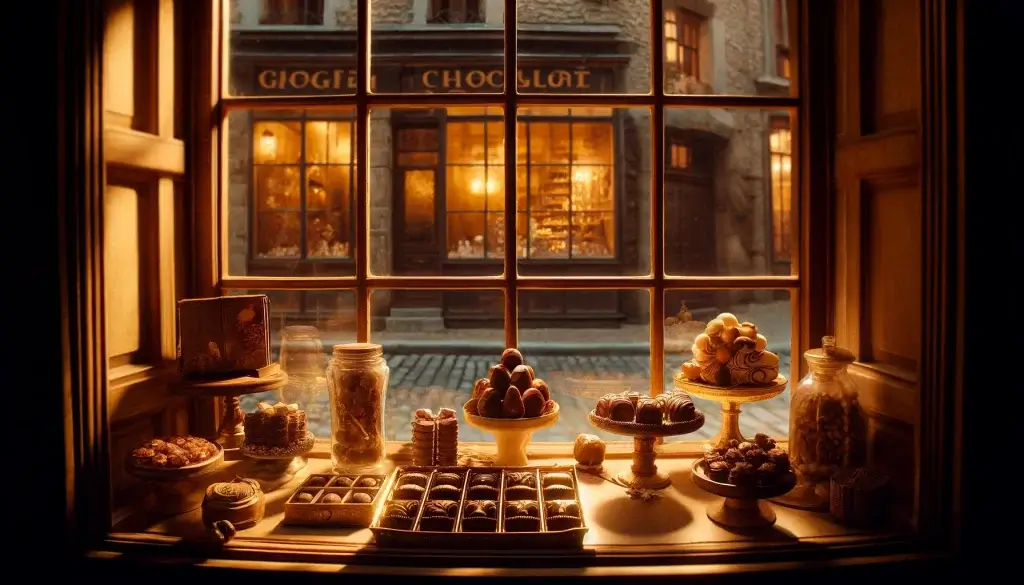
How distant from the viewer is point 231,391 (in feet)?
5.02

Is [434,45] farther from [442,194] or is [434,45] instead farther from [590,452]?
[590,452]

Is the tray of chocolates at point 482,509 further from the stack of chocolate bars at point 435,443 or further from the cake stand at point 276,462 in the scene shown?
the cake stand at point 276,462

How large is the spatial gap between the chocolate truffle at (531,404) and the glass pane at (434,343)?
2996 millimetres

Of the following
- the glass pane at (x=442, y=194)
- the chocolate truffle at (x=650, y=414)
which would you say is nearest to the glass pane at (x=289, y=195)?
the glass pane at (x=442, y=194)

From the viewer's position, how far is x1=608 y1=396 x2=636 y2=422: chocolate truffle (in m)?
1.57

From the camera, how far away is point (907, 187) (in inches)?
59.3

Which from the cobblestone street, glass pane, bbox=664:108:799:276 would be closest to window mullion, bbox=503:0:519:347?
the cobblestone street

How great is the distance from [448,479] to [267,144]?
8.09 meters

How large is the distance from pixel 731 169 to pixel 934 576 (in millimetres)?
9555

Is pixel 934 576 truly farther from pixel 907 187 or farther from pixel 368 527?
pixel 368 527

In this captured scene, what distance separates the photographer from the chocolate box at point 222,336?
5.18 ft

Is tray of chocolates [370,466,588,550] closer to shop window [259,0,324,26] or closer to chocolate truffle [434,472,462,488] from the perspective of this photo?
chocolate truffle [434,472,462,488]

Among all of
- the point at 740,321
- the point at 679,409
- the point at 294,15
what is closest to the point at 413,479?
the point at 679,409

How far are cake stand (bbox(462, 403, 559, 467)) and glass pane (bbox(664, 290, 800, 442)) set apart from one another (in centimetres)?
286
